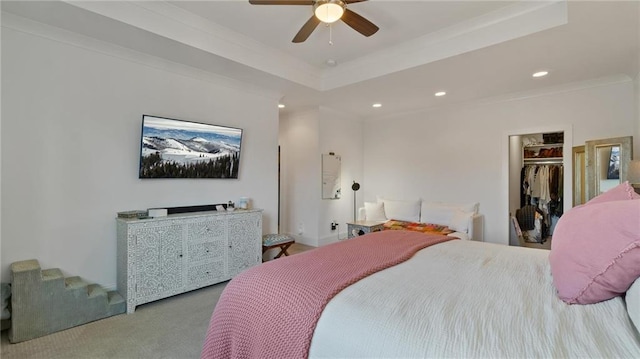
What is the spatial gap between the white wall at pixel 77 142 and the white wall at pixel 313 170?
2.19m

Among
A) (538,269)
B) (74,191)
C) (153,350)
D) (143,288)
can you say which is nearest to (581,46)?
(538,269)

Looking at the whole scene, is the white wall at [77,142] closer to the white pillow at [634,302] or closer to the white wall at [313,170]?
the white wall at [313,170]

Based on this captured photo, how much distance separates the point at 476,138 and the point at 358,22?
327cm

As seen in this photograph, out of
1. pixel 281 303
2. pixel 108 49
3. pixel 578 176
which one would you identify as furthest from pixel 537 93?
pixel 108 49

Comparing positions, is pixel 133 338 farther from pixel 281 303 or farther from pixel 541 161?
pixel 541 161

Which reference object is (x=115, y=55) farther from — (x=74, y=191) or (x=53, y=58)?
(x=74, y=191)

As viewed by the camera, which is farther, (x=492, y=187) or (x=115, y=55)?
(x=492, y=187)

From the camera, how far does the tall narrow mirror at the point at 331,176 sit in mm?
5152

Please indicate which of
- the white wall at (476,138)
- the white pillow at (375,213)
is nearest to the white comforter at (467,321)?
the white wall at (476,138)

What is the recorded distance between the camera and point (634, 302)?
937 millimetres

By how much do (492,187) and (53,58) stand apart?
18.1 ft

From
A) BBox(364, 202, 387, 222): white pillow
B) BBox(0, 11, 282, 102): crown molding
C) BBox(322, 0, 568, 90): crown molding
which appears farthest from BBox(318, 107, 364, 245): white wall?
BBox(0, 11, 282, 102): crown molding

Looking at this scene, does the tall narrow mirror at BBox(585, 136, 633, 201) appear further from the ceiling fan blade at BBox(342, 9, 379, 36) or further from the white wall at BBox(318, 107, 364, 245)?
the white wall at BBox(318, 107, 364, 245)

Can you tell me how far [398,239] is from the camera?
2.26 m
